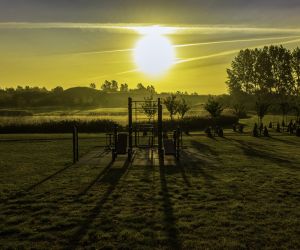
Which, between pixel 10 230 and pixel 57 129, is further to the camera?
pixel 57 129

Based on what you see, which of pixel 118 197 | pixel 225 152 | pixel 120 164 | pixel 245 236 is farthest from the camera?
pixel 225 152

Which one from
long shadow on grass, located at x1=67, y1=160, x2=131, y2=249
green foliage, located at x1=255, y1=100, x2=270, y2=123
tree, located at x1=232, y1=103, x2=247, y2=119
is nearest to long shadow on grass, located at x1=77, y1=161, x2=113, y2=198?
long shadow on grass, located at x1=67, y1=160, x2=131, y2=249

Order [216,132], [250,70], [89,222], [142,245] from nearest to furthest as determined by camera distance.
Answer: [142,245], [89,222], [216,132], [250,70]

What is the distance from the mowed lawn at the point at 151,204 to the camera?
7.99m

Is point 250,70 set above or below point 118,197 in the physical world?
above

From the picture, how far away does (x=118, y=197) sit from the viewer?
1166 centimetres

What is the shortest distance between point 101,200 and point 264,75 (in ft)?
353

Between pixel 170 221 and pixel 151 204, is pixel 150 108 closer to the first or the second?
pixel 151 204

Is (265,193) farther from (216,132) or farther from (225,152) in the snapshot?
(216,132)

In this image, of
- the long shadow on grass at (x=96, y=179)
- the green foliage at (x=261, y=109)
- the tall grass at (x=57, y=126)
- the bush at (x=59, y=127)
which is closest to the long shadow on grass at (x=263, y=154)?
the long shadow on grass at (x=96, y=179)

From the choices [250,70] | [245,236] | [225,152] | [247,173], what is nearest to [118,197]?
[245,236]

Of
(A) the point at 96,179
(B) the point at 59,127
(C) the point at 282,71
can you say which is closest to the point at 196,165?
(A) the point at 96,179

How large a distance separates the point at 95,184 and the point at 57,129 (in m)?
34.0

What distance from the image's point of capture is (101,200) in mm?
11305
